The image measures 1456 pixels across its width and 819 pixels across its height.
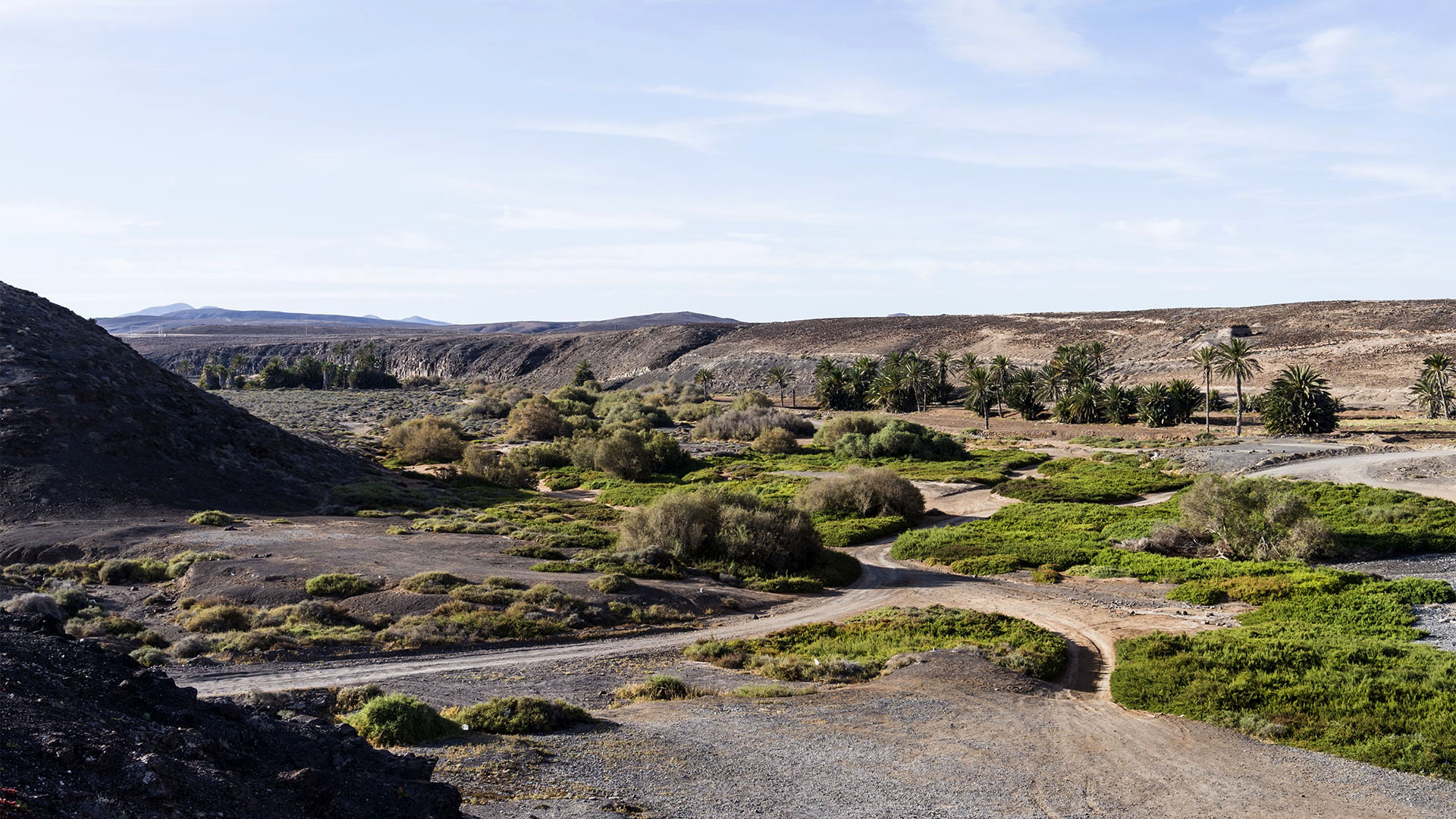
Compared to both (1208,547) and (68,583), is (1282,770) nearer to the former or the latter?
(1208,547)

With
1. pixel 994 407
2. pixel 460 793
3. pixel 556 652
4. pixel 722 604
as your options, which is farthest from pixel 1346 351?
pixel 460 793

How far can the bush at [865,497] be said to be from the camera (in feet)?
151

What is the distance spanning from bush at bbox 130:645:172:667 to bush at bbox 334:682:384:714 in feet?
16.8

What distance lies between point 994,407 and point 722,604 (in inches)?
2936

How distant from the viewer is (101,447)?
41.3 m

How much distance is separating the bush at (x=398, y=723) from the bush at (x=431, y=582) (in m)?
11.0

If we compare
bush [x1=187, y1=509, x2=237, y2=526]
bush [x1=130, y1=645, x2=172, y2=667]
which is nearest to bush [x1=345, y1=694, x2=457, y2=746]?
bush [x1=130, y1=645, x2=172, y2=667]

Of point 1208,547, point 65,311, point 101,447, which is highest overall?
point 65,311

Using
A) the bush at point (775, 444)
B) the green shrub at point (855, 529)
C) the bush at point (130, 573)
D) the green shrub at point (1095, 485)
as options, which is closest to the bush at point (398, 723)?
the bush at point (130, 573)

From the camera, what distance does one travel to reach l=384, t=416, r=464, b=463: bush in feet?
214

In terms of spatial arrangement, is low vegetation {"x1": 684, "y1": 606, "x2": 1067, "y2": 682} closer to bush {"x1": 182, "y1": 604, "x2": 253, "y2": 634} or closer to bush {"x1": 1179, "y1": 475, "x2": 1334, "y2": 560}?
bush {"x1": 182, "y1": 604, "x2": 253, "y2": 634}

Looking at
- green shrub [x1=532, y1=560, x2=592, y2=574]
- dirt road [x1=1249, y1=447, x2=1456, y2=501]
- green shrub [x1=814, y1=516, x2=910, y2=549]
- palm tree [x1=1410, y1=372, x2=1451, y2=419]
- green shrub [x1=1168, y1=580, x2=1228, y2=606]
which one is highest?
palm tree [x1=1410, y1=372, x2=1451, y2=419]

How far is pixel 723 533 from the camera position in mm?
33656

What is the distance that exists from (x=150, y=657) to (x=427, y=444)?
47.0 m
